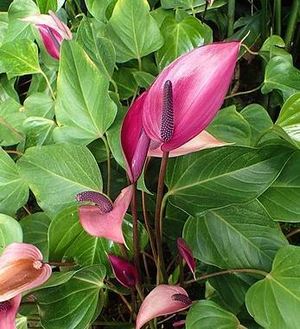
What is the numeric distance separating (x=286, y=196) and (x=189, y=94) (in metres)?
0.22

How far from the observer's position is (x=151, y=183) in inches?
32.0

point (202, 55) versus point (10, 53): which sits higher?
point (202, 55)

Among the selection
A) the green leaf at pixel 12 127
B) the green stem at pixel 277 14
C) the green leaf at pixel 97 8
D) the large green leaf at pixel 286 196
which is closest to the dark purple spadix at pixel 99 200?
the large green leaf at pixel 286 196

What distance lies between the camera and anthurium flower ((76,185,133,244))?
56cm

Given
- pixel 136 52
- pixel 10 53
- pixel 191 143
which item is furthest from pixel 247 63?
pixel 191 143

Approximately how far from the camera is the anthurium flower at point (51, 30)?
0.78 m

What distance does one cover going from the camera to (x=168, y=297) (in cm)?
61

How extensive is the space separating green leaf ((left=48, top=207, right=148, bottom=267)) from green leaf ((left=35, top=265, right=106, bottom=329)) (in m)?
0.03

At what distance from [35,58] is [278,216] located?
44 cm

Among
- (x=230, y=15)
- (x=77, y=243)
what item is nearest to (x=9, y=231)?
(x=77, y=243)

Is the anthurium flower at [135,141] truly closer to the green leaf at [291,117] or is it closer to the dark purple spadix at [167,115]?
the dark purple spadix at [167,115]

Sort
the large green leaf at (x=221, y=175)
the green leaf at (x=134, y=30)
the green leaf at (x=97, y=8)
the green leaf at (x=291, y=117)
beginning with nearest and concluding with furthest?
the large green leaf at (x=221, y=175)
the green leaf at (x=291, y=117)
the green leaf at (x=134, y=30)
the green leaf at (x=97, y=8)

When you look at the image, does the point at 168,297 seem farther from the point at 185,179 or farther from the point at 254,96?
the point at 254,96

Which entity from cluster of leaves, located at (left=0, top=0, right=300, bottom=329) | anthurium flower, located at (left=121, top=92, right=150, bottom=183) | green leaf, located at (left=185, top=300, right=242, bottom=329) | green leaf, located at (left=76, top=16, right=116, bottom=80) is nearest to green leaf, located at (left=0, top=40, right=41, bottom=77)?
cluster of leaves, located at (left=0, top=0, right=300, bottom=329)
